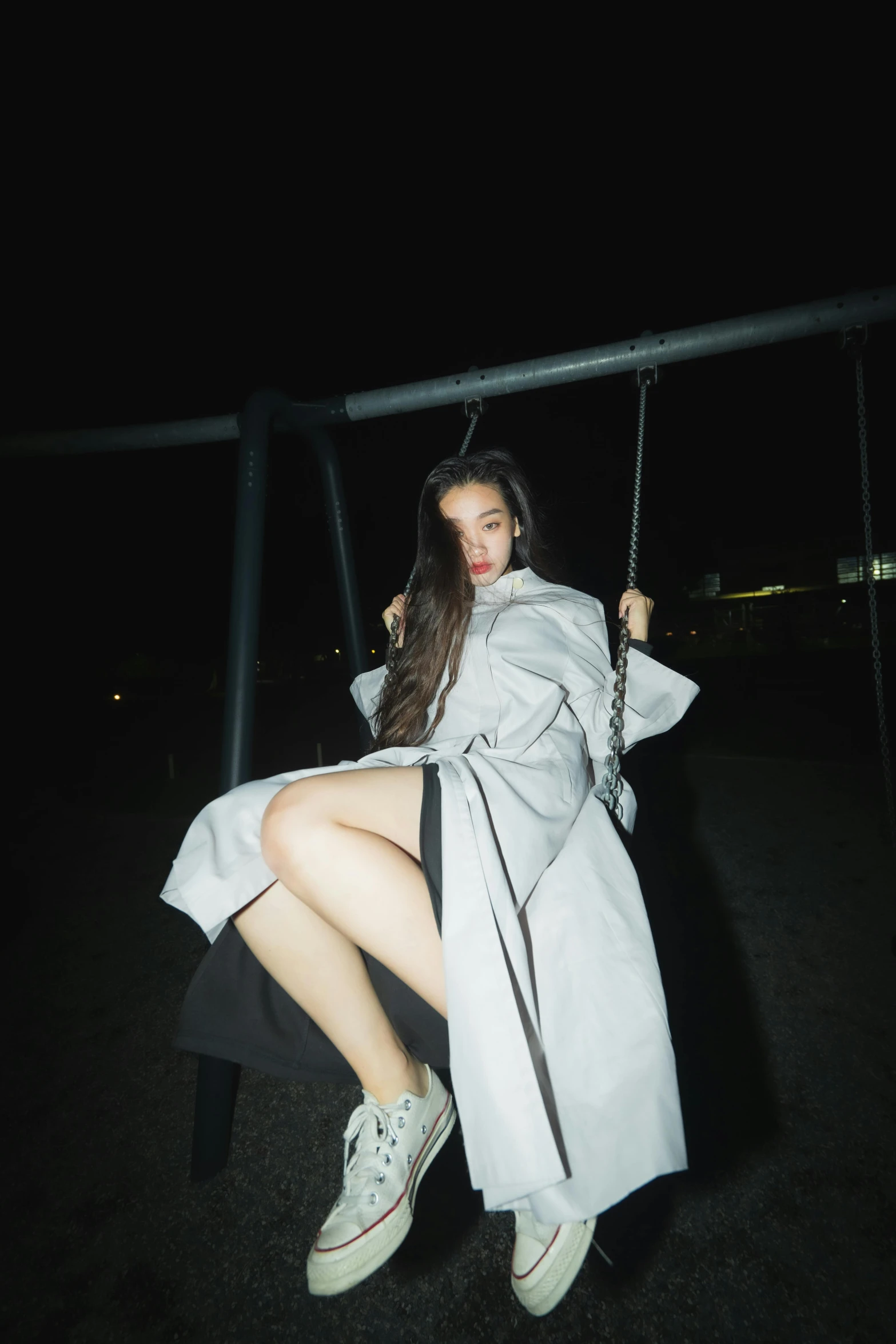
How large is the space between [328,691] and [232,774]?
16.3m

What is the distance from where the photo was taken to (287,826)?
119 centimetres

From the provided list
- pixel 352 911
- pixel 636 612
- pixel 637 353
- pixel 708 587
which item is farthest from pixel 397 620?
pixel 708 587

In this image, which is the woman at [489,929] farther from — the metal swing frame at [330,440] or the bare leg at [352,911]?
the metal swing frame at [330,440]

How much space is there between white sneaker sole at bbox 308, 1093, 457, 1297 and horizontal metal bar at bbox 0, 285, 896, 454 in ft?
7.60

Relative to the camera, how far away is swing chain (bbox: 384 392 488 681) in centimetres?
Answer: 182

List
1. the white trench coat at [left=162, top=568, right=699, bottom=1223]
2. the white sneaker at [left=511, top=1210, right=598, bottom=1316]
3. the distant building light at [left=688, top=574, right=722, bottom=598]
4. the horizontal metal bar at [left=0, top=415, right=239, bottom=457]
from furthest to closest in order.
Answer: the distant building light at [left=688, top=574, right=722, bottom=598]
the horizontal metal bar at [left=0, top=415, right=239, bottom=457]
the white sneaker at [left=511, top=1210, right=598, bottom=1316]
the white trench coat at [left=162, top=568, right=699, bottom=1223]

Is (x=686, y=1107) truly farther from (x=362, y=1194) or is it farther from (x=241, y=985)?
(x=241, y=985)

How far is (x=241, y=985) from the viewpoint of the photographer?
137 cm

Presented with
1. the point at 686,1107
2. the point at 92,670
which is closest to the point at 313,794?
the point at 686,1107

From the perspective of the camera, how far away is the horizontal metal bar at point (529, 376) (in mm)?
1834

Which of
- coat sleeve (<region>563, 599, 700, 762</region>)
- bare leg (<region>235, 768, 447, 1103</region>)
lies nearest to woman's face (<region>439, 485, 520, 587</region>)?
coat sleeve (<region>563, 599, 700, 762</region>)

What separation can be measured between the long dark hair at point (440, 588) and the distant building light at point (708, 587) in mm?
28375

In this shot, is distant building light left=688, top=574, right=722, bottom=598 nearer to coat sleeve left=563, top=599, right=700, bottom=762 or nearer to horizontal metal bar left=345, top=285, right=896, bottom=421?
horizontal metal bar left=345, top=285, right=896, bottom=421

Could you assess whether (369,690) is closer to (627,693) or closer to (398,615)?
(398,615)
